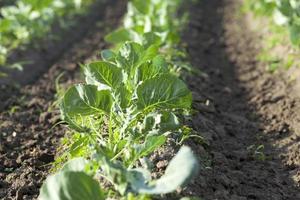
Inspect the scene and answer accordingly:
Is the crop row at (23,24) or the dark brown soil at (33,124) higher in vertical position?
the crop row at (23,24)

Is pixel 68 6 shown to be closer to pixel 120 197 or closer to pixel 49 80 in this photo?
pixel 49 80

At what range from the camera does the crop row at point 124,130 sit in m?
2.41

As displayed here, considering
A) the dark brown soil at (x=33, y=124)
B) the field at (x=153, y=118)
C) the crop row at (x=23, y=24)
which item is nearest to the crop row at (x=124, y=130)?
the field at (x=153, y=118)

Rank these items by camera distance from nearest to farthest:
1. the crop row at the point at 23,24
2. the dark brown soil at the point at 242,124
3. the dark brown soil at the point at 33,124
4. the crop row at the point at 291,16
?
the dark brown soil at the point at 242,124 → the dark brown soil at the point at 33,124 → the crop row at the point at 291,16 → the crop row at the point at 23,24

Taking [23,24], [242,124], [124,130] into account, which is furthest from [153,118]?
[23,24]

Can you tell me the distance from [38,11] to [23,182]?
4145mm

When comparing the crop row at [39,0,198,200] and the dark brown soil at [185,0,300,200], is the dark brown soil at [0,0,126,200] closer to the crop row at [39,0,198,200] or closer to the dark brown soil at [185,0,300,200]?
the crop row at [39,0,198,200]

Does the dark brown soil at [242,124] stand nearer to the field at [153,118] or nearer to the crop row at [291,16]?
the field at [153,118]

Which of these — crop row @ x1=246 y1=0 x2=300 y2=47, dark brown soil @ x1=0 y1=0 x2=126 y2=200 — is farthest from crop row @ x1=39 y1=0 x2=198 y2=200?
crop row @ x1=246 y1=0 x2=300 y2=47

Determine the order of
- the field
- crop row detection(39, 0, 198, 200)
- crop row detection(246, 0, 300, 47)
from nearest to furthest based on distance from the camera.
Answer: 1. crop row detection(39, 0, 198, 200)
2. the field
3. crop row detection(246, 0, 300, 47)

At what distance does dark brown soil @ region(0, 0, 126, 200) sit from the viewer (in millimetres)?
3316

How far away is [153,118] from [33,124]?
153 cm

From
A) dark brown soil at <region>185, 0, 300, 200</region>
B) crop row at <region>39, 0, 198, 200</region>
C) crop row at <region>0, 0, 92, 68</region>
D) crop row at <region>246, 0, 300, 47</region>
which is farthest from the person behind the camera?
crop row at <region>0, 0, 92, 68</region>

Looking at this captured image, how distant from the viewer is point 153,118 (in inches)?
123
